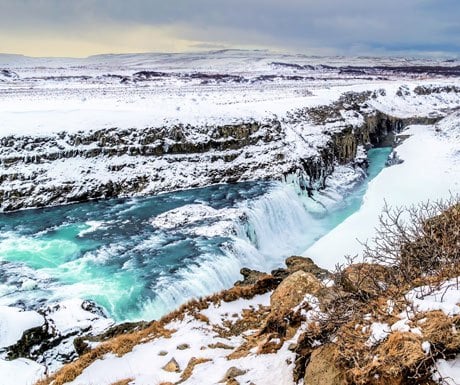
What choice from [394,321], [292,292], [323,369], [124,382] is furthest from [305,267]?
[394,321]

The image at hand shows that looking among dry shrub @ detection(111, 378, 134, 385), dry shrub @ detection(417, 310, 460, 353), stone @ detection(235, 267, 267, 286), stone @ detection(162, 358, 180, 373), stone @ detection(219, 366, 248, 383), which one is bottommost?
stone @ detection(235, 267, 267, 286)

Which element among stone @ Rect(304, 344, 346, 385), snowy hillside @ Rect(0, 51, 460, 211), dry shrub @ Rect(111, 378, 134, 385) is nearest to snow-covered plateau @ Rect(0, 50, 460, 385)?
dry shrub @ Rect(111, 378, 134, 385)

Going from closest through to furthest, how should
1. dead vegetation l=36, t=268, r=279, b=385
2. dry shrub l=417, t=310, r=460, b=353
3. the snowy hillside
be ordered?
1. dry shrub l=417, t=310, r=460, b=353
2. dead vegetation l=36, t=268, r=279, b=385
3. the snowy hillside

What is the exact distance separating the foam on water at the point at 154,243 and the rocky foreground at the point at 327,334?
490cm

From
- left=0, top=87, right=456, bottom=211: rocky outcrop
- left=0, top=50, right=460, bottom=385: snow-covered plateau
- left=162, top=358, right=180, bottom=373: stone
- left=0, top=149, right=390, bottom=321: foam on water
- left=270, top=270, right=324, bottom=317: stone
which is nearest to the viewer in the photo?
left=162, top=358, right=180, bottom=373: stone

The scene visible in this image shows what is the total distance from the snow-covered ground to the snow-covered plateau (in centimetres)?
19

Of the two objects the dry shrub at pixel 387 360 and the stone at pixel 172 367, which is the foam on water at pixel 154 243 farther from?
the dry shrub at pixel 387 360

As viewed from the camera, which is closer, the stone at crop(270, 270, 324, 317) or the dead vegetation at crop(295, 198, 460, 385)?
the dead vegetation at crop(295, 198, 460, 385)

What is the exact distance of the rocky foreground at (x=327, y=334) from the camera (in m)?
5.32

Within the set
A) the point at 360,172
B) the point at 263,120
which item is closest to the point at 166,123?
the point at 263,120

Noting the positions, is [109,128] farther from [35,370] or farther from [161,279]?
[35,370]

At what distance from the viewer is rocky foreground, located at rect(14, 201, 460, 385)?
5324mm

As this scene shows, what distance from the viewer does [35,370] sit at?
1242cm

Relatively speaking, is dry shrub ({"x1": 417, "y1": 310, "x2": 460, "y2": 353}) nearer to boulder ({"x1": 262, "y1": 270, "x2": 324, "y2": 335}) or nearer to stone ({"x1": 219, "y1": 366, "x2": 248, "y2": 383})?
stone ({"x1": 219, "y1": 366, "x2": 248, "y2": 383})
